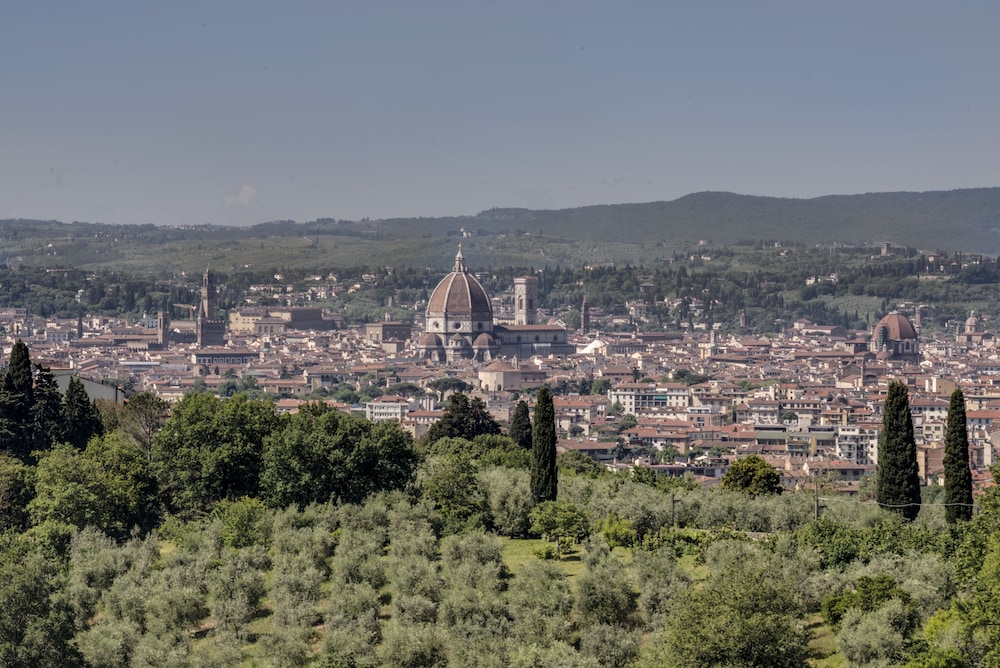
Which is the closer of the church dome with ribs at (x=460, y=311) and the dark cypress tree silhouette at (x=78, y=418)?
the dark cypress tree silhouette at (x=78, y=418)

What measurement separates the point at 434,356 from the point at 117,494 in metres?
125

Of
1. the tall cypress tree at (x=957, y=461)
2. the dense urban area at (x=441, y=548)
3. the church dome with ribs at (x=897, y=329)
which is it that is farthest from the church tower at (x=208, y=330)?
the tall cypress tree at (x=957, y=461)

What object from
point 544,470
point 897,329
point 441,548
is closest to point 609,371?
point 897,329

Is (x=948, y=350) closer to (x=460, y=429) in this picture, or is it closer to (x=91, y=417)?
(x=460, y=429)

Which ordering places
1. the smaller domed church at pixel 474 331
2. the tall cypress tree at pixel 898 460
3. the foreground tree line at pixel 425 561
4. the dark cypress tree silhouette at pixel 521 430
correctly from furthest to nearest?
the smaller domed church at pixel 474 331 < the dark cypress tree silhouette at pixel 521 430 < the tall cypress tree at pixel 898 460 < the foreground tree line at pixel 425 561

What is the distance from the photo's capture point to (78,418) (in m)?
38.4

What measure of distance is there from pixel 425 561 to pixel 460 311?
136 m

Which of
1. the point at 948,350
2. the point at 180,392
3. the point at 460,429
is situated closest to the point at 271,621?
the point at 460,429

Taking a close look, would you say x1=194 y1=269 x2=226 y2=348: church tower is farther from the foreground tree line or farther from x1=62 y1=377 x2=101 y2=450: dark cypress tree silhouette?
the foreground tree line

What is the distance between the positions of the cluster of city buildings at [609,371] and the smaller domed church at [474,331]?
0.13m

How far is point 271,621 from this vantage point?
2606cm

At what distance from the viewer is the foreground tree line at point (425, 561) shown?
76.1 feet

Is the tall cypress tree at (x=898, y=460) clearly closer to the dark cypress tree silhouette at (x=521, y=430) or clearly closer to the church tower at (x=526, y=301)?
the dark cypress tree silhouette at (x=521, y=430)

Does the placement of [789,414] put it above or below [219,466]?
below
